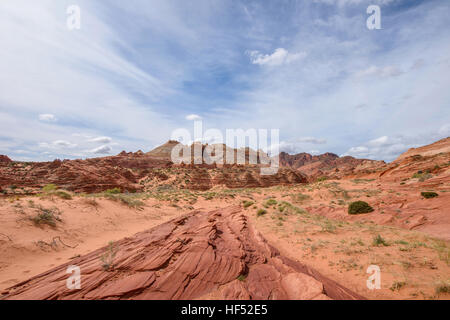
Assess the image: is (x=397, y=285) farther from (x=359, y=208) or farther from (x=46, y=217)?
(x=46, y=217)

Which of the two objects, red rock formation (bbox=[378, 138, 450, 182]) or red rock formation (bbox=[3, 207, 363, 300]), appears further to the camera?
red rock formation (bbox=[378, 138, 450, 182])

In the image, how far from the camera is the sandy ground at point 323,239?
5.95 metres

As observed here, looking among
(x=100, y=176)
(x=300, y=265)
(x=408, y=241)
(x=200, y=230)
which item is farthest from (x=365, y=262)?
(x=100, y=176)

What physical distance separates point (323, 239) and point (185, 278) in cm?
789

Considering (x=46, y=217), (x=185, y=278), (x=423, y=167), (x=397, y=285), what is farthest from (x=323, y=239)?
(x=423, y=167)

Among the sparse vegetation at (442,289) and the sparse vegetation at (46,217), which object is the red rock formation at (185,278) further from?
the sparse vegetation at (46,217)

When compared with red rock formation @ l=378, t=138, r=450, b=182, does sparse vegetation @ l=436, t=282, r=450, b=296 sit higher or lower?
lower

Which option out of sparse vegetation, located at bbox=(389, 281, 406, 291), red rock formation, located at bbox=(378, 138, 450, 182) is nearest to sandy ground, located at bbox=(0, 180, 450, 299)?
sparse vegetation, located at bbox=(389, 281, 406, 291)

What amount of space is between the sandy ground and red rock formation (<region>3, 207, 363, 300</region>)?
1.16 m

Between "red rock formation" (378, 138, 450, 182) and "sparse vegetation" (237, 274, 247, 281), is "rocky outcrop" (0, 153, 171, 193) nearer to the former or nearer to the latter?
"sparse vegetation" (237, 274, 247, 281)

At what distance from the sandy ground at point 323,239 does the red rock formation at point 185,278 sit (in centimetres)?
116

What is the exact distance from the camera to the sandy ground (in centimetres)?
595

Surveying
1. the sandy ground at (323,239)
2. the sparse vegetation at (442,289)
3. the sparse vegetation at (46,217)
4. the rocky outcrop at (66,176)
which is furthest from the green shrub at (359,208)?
the rocky outcrop at (66,176)
